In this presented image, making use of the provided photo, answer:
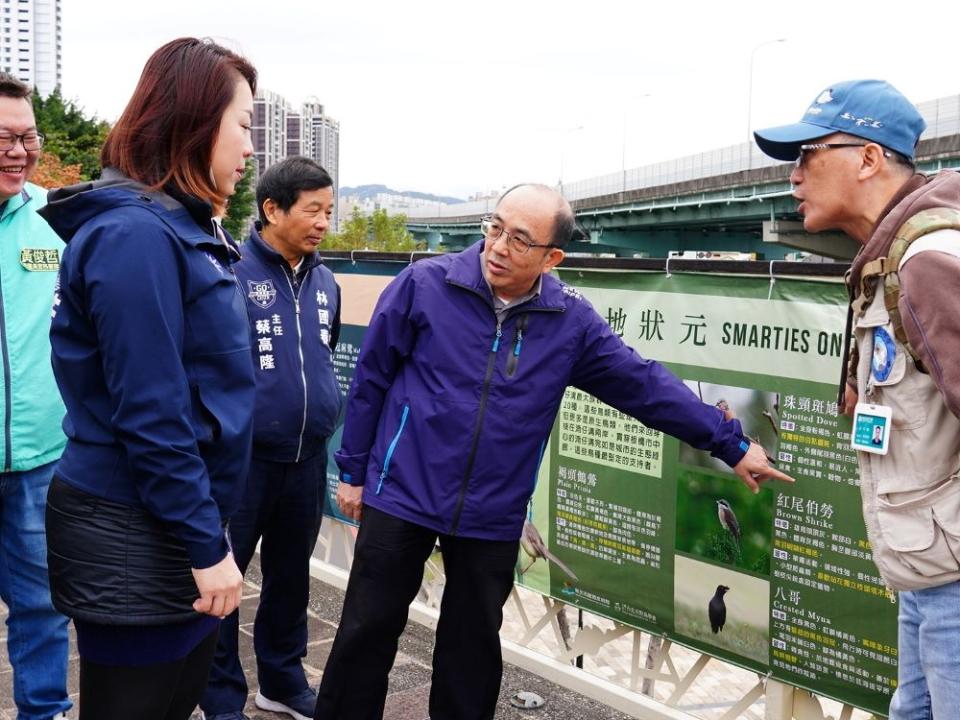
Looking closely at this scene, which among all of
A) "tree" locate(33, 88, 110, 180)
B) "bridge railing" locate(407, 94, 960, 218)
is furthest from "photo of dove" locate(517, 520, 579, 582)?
"tree" locate(33, 88, 110, 180)

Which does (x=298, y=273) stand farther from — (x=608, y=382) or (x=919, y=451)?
(x=919, y=451)

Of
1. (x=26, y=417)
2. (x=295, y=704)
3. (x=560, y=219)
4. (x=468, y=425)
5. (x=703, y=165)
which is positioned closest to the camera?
(x=468, y=425)

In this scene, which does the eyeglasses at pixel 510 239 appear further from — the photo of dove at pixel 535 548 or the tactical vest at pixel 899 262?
the photo of dove at pixel 535 548

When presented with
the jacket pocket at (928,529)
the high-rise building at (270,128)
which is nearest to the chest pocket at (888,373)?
the jacket pocket at (928,529)

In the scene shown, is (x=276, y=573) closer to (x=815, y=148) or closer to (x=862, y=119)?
(x=815, y=148)

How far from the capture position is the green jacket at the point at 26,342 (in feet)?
10.7

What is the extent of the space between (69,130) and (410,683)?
38.5m

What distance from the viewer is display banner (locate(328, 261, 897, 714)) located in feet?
10.5

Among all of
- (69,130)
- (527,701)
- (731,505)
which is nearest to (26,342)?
(527,701)

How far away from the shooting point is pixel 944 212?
2135mm

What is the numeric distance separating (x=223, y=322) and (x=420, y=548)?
1.30 meters

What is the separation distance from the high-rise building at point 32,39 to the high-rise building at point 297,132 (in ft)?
58.4

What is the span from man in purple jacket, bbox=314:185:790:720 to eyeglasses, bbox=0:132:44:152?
48.7 inches

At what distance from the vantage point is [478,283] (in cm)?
314
